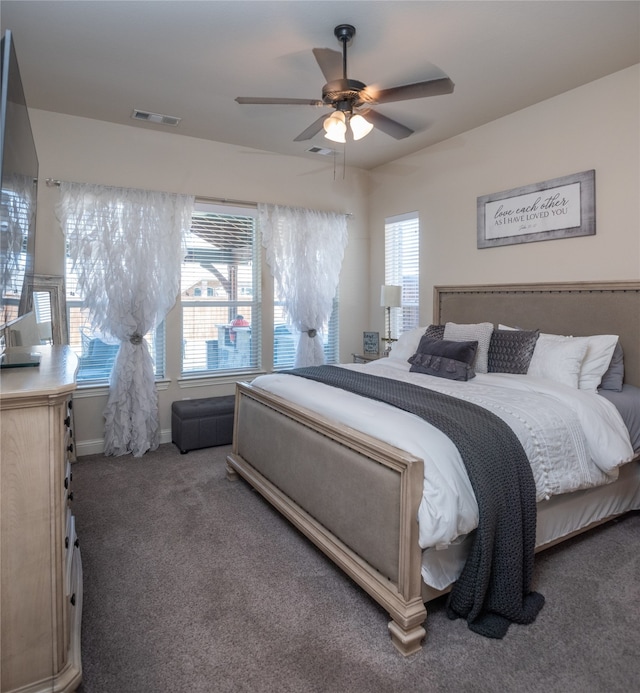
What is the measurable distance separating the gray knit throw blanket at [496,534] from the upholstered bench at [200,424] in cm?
261

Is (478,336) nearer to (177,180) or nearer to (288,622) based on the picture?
(288,622)

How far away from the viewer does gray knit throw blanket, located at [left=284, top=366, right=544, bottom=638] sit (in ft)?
6.09

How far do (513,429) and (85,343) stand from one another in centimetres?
359

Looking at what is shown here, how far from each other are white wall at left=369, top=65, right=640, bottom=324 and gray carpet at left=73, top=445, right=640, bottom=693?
6.23ft

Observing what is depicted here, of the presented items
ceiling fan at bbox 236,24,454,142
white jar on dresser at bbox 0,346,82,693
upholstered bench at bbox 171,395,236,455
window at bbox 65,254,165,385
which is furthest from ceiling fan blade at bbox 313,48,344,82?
upholstered bench at bbox 171,395,236,455

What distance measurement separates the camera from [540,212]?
369 centimetres

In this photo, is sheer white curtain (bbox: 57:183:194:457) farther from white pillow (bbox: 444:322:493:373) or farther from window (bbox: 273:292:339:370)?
white pillow (bbox: 444:322:493:373)

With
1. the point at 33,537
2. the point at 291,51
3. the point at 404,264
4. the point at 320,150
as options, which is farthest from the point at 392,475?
the point at 320,150

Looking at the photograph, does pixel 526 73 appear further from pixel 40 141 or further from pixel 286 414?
pixel 40 141

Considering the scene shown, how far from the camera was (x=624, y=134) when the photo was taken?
3.15m

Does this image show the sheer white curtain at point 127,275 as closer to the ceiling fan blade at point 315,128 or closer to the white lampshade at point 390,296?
the ceiling fan blade at point 315,128

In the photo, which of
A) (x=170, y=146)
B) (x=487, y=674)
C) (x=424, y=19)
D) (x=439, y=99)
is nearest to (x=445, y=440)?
(x=487, y=674)

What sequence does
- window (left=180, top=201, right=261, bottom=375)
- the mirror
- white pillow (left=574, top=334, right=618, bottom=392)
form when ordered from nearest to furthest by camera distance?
white pillow (left=574, top=334, right=618, bottom=392), the mirror, window (left=180, top=201, right=261, bottom=375)

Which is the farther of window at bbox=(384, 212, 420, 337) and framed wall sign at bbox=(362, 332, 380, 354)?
framed wall sign at bbox=(362, 332, 380, 354)
